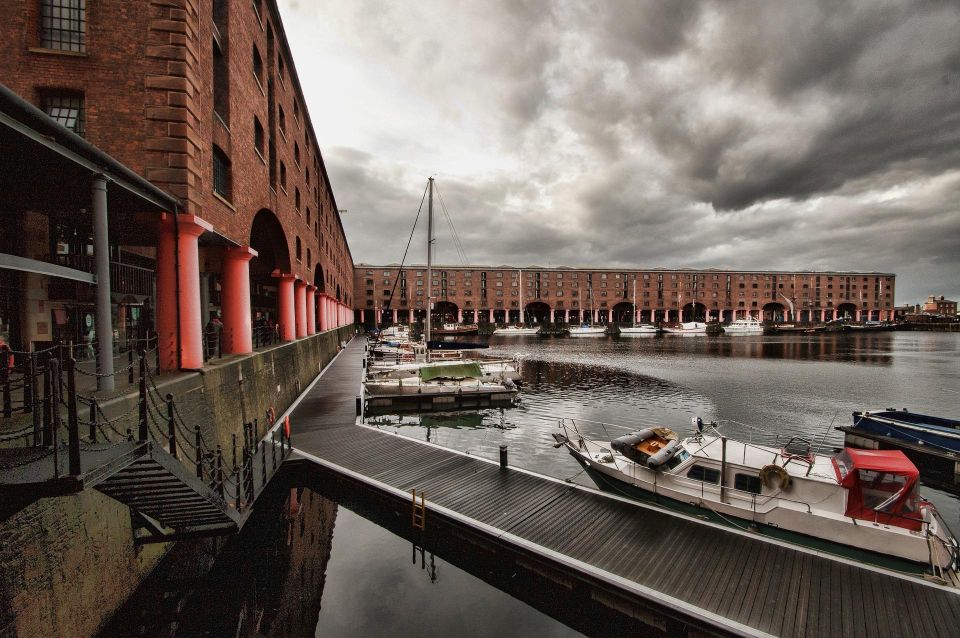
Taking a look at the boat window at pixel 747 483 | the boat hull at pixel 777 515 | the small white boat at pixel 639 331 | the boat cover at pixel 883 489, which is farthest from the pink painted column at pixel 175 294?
the small white boat at pixel 639 331

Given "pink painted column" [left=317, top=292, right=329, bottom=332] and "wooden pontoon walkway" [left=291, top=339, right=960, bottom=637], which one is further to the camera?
"pink painted column" [left=317, top=292, right=329, bottom=332]

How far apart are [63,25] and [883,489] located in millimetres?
23665

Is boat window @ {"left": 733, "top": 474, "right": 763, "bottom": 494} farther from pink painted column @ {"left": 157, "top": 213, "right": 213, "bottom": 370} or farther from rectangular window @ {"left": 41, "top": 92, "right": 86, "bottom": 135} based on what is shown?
rectangular window @ {"left": 41, "top": 92, "right": 86, "bottom": 135}

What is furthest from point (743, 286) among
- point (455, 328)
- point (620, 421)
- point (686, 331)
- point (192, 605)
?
point (192, 605)

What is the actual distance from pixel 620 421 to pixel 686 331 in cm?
10808

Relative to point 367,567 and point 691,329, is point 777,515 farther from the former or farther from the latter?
point 691,329

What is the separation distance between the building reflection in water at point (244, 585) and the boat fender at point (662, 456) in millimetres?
9431

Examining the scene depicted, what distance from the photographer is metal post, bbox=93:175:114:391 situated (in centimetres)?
825

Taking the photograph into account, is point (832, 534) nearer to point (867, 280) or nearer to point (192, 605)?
point (192, 605)

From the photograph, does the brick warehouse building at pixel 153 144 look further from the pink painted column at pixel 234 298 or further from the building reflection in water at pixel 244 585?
the building reflection in water at pixel 244 585

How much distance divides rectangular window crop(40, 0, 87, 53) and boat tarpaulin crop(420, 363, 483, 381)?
2226 centimetres

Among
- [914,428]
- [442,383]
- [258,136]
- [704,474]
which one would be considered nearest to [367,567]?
[704,474]

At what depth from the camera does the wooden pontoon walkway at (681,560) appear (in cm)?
754

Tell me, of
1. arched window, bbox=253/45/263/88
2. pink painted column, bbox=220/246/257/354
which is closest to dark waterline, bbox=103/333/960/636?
pink painted column, bbox=220/246/257/354
